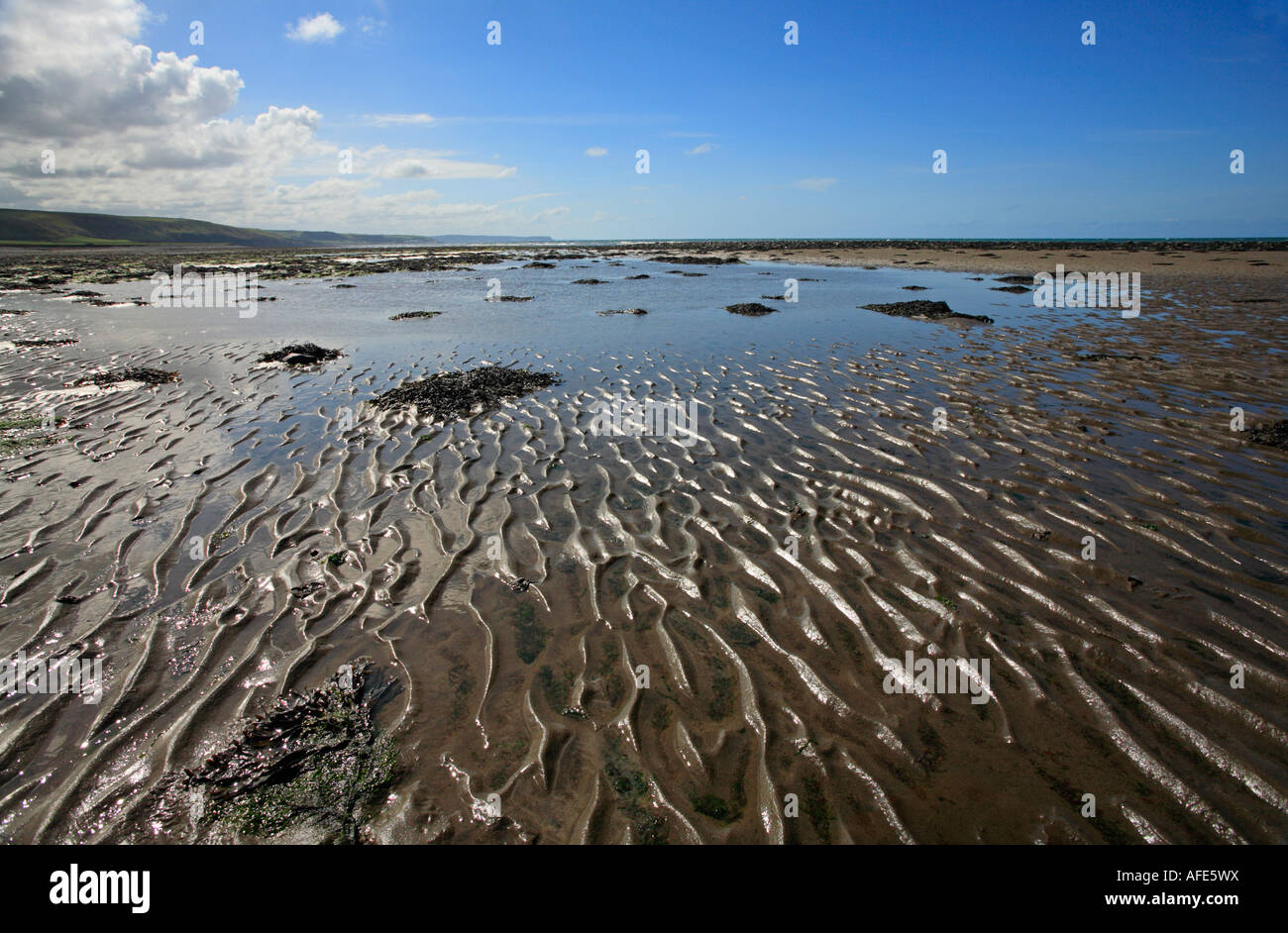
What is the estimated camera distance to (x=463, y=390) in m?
11.7

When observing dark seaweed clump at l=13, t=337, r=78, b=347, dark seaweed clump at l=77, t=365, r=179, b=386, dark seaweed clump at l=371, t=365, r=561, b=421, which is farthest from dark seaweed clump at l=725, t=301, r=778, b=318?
dark seaweed clump at l=13, t=337, r=78, b=347

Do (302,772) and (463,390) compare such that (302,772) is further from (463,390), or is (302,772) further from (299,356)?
(299,356)

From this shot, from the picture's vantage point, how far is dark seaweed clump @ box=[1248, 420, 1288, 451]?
8.45m

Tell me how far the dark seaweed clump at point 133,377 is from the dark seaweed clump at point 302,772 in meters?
12.6

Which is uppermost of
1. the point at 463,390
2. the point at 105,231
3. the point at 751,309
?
the point at 105,231

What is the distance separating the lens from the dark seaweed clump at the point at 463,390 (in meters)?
10.9

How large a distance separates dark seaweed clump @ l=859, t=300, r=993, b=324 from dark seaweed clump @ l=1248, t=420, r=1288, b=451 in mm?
12078

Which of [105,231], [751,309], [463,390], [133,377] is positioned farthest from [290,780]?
[105,231]

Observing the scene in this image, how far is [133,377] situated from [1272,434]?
22.4m

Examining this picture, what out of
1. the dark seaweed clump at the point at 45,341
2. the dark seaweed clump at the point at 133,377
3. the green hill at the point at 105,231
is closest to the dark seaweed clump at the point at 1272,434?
the dark seaweed clump at the point at 133,377

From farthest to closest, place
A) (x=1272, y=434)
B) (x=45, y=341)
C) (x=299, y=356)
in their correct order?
(x=45, y=341)
(x=299, y=356)
(x=1272, y=434)

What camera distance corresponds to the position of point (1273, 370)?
12898 millimetres

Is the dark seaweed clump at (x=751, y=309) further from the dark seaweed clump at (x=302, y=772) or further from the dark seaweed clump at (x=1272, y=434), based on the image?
the dark seaweed clump at (x=302, y=772)
